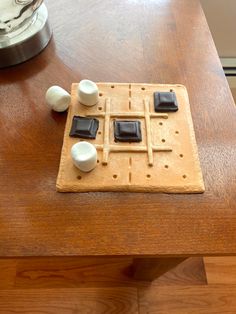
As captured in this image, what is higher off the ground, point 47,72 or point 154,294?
point 47,72

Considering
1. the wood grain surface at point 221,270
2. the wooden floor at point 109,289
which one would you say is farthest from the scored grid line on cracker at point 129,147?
the wood grain surface at point 221,270

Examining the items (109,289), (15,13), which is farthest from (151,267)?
(15,13)

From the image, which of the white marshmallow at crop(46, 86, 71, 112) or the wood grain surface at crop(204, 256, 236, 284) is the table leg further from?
the white marshmallow at crop(46, 86, 71, 112)

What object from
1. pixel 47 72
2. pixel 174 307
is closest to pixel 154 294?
pixel 174 307

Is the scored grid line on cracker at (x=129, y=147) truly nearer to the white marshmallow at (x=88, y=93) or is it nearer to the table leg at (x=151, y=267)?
the white marshmallow at (x=88, y=93)

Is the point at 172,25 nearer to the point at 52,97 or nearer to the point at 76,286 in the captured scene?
the point at 52,97
